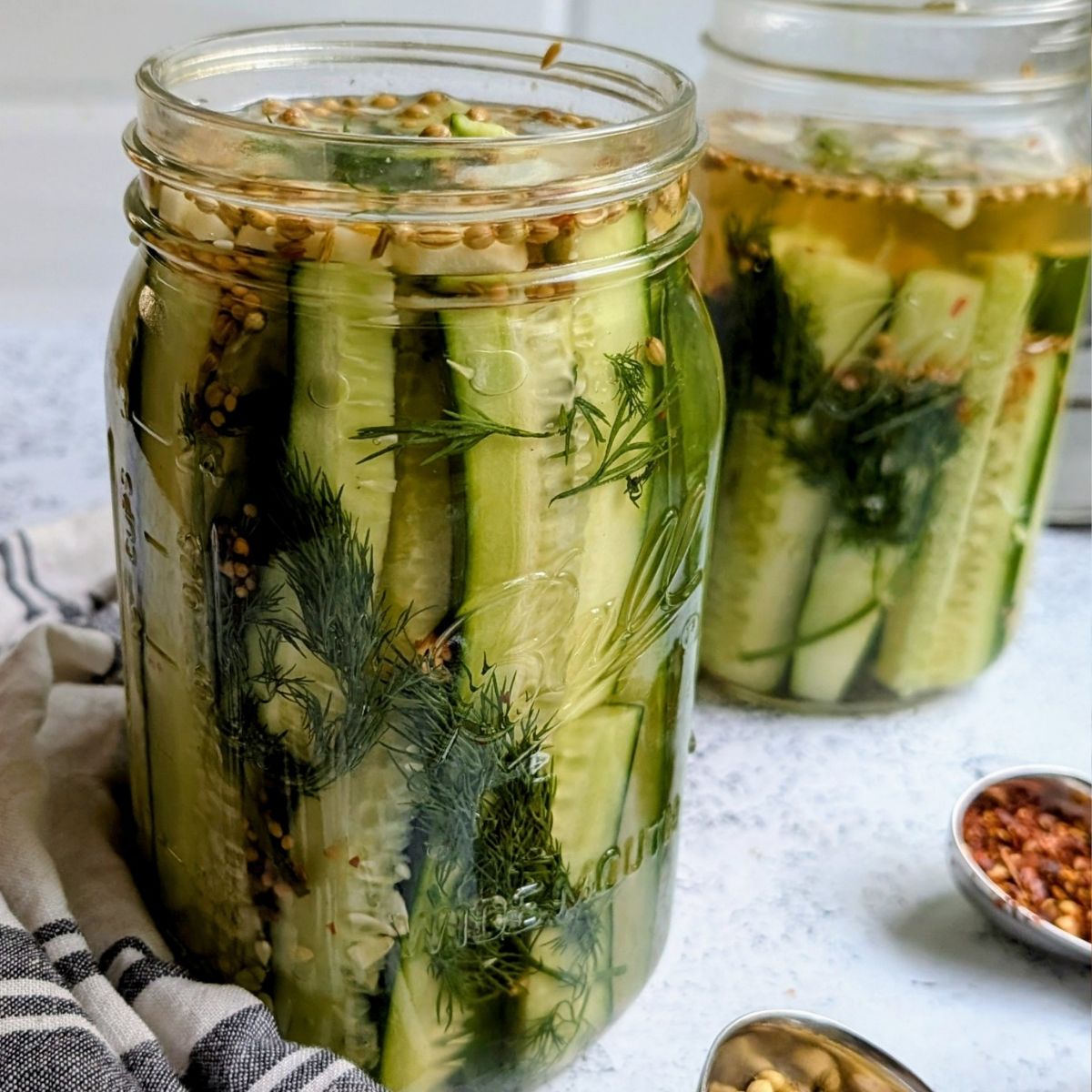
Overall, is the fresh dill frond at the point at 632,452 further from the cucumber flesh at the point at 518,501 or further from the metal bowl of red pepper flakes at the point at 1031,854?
the metal bowl of red pepper flakes at the point at 1031,854

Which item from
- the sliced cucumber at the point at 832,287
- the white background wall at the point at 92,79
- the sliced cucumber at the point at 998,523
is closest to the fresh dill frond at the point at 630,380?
the sliced cucumber at the point at 832,287

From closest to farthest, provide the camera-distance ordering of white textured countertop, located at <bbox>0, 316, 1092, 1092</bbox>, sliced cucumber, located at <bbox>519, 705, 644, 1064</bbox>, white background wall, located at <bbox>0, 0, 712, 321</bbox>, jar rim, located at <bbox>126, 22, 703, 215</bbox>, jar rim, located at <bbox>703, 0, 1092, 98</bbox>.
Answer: jar rim, located at <bbox>126, 22, 703, 215</bbox> < sliced cucumber, located at <bbox>519, 705, 644, 1064</bbox> < white textured countertop, located at <bbox>0, 316, 1092, 1092</bbox> < jar rim, located at <bbox>703, 0, 1092, 98</bbox> < white background wall, located at <bbox>0, 0, 712, 321</bbox>

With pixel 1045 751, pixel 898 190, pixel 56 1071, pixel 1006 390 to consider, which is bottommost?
pixel 1045 751

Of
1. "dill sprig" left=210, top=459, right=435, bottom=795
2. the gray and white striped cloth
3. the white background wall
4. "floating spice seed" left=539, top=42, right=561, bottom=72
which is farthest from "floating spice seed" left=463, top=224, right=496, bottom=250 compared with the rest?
the white background wall

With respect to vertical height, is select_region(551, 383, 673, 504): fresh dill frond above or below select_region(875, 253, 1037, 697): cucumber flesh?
above

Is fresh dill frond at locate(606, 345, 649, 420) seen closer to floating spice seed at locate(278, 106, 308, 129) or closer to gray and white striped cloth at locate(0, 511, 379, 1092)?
floating spice seed at locate(278, 106, 308, 129)

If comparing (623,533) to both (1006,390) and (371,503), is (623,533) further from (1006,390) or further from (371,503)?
(1006,390)

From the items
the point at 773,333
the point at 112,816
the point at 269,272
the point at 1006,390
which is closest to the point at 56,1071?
the point at 112,816
